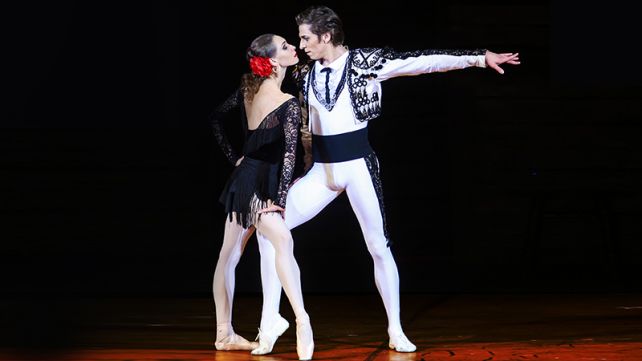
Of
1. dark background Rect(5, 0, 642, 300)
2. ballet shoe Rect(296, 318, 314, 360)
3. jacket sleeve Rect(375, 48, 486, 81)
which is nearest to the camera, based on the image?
ballet shoe Rect(296, 318, 314, 360)

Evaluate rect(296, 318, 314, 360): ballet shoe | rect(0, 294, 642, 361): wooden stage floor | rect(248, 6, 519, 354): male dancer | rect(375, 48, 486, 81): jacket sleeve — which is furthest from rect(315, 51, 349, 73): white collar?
rect(0, 294, 642, 361): wooden stage floor

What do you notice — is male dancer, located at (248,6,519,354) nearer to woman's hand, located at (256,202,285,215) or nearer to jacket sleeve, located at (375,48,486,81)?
jacket sleeve, located at (375,48,486,81)

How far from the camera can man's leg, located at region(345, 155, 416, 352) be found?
5.43m

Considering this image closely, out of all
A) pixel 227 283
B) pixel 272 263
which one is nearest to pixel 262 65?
pixel 272 263

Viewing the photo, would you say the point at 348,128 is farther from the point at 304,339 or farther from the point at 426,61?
the point at 304,339

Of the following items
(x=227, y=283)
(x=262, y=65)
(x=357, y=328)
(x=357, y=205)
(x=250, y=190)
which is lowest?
(x=357, y=328)

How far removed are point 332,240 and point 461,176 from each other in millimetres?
981

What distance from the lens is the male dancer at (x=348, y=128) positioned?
17.8ft

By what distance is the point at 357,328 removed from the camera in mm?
6133

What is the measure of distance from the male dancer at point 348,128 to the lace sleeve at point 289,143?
0.88 feet

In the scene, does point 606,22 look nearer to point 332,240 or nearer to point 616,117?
point 616,117

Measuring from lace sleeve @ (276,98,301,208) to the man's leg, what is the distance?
37 cm

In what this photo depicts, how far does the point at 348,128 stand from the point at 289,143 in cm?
41

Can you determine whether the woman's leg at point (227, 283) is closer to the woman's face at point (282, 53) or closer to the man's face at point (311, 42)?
the woman's face at point (282, 53)
